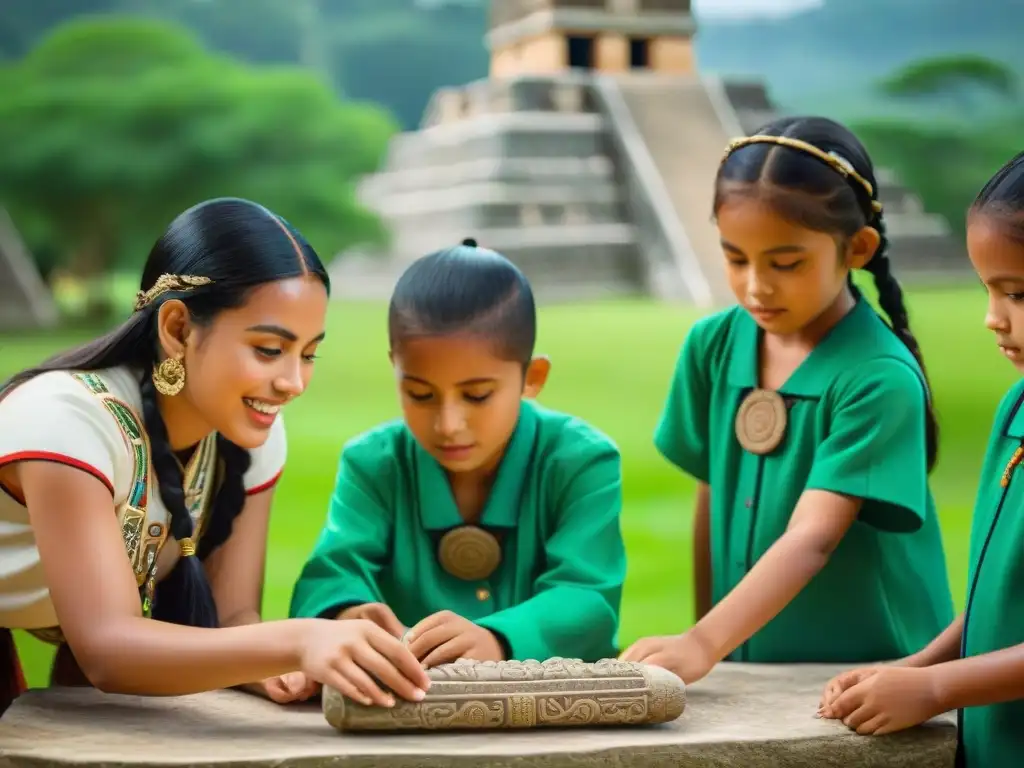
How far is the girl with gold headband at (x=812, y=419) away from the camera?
5.11ft

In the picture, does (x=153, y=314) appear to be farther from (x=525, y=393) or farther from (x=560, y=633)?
(x=560, y=633)

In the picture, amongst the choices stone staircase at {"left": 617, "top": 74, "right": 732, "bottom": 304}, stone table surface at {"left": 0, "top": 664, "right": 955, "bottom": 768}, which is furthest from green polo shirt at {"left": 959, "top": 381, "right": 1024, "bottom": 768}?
stone staircase at {"left": 617, "top": 74, "right": 732, "bottom": 304}

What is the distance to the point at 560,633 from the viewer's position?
1473mm

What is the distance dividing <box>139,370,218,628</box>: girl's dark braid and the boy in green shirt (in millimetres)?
113

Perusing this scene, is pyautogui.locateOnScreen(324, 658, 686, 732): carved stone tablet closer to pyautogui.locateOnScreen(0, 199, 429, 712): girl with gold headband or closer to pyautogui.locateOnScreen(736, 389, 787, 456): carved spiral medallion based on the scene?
pyautogui.locateOnScreen(0, 199, 429, 712): girl with gold headband

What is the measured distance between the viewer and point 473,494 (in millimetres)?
1605

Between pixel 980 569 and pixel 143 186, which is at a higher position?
pixel 143 186

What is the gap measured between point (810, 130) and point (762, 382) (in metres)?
0.34

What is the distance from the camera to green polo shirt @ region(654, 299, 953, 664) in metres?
1.57

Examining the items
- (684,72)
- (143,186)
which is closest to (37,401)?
(143,186)

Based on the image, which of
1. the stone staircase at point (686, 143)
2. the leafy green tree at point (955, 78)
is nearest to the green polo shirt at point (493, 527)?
the leafy green tree at point (955, 78)

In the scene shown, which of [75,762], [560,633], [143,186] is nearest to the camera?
[75,762]

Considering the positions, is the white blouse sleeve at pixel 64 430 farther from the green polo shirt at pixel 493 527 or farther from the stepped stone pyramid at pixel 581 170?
the stepped stone pyramid at pixel 581 170

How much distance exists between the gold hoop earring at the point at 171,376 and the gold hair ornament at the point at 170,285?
7cm
